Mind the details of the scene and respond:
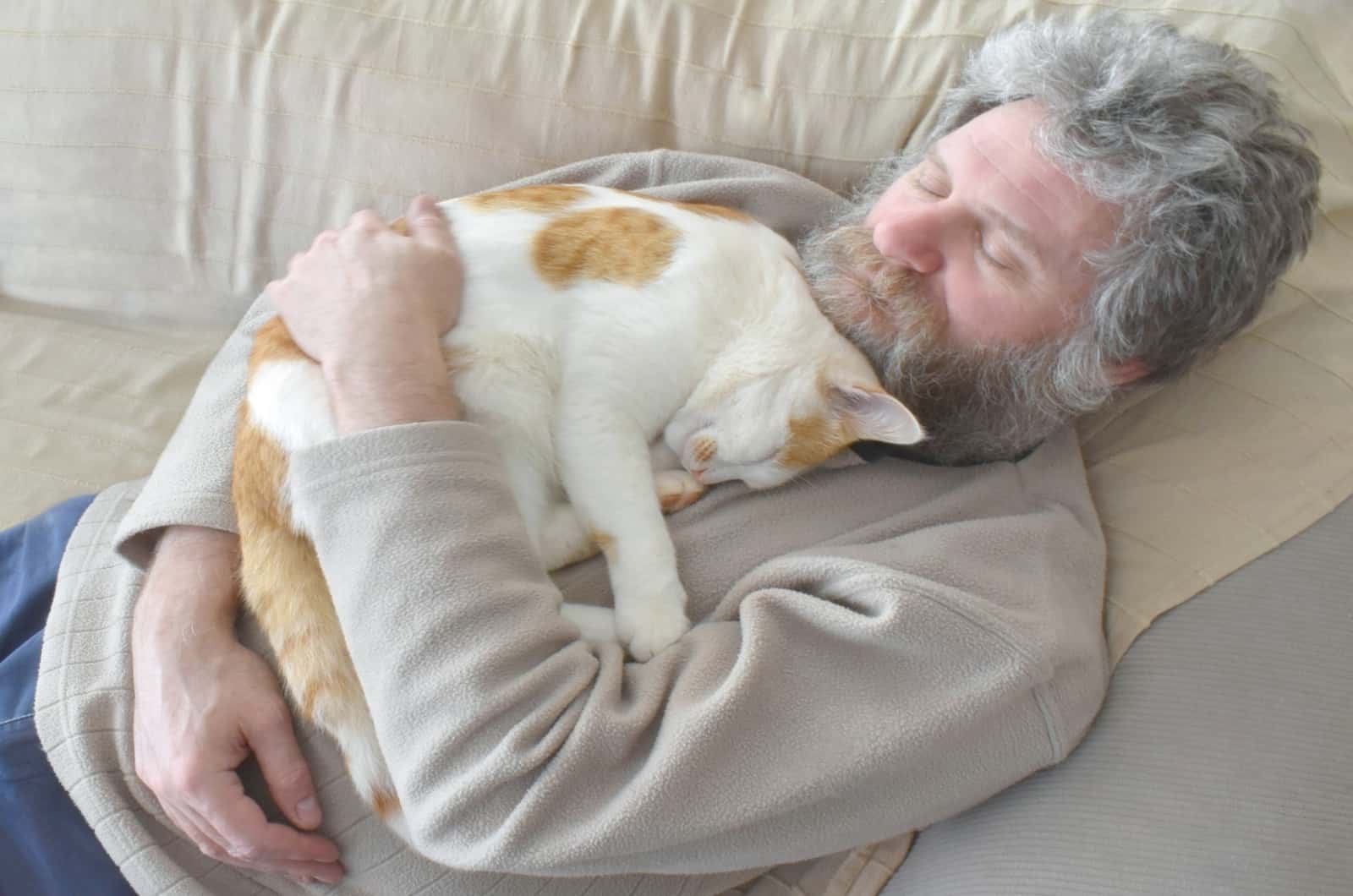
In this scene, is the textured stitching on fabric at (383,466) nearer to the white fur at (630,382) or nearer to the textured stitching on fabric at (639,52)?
the white fur at (630,382)

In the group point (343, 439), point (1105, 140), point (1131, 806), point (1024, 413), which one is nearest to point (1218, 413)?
point (1024, 413)

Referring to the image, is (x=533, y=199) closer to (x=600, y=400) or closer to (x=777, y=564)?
(x=600, y=400)

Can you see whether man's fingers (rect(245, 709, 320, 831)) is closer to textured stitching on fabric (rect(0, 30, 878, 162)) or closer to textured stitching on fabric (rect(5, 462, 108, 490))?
textured stitching on fabric (rect(5, 462, 108, 490))

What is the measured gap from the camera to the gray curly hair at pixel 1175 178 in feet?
3.39

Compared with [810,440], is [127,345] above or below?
below

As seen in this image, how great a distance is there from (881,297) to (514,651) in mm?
634

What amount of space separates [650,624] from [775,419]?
0.96 ft

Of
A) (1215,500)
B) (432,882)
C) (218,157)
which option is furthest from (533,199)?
(1215,500)

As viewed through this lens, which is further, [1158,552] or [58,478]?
[58,478]

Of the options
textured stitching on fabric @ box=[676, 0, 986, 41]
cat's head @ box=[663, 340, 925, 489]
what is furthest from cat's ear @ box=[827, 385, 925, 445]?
textured stitching on fabric @ box=[676, 0, 986, 41]

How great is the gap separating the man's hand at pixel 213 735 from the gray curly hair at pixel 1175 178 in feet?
3.41

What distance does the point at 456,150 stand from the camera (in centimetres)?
148

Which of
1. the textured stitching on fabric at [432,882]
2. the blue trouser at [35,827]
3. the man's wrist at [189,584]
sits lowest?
the blue trouser at [35,827]

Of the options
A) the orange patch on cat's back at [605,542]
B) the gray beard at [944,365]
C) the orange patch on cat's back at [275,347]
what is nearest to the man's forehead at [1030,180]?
the gray beard at [944,365]
